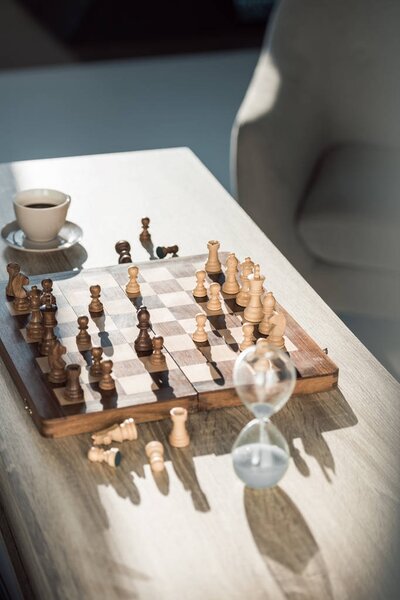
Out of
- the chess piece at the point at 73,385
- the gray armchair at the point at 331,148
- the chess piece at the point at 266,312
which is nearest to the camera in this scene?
the chess piece at the point at 73,385

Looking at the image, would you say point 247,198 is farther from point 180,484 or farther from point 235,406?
point 180,484

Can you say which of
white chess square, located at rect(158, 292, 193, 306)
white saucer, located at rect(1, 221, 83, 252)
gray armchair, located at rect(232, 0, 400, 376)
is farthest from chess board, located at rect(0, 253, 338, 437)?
gray armchair, located at rect(232, 0, 400, 376)

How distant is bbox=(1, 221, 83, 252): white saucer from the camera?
2088 mm

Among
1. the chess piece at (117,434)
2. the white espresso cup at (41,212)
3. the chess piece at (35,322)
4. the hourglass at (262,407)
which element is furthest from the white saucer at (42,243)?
the hourglass at (262,407)

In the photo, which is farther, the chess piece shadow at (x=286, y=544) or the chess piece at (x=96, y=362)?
the chess piece at (x=96, y=362)

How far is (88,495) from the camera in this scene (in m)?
1.37

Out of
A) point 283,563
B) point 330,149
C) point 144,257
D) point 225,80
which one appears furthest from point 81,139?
point 283,563

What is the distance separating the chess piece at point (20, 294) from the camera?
1781mm

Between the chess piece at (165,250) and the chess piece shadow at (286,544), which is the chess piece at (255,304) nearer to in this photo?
the chess piece at (165,250)

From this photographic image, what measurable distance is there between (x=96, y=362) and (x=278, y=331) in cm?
31

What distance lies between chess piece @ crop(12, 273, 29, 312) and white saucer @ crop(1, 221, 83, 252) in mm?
288

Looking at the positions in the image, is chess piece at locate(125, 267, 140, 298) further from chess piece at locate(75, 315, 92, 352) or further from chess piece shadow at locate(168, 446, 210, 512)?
chess piece shadow at locate(168, 446, 210, 512)

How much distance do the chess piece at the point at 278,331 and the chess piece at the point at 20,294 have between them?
0.43 m

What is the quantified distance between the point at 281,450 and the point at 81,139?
3486mm
